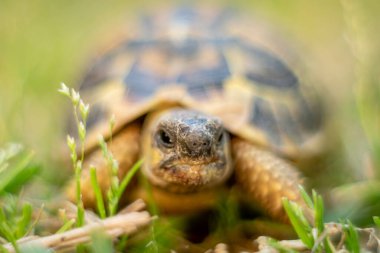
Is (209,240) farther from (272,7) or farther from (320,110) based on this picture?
(272,7)

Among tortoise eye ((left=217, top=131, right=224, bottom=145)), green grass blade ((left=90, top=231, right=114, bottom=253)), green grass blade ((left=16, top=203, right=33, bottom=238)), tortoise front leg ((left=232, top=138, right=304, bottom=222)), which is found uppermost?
tortoise eye ((left=217, top=131, right=224, bottom=145))

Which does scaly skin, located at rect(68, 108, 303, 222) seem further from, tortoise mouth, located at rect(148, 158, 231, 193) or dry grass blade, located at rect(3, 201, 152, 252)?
dry grass blade, located at rect(3, 201, 152, 252)


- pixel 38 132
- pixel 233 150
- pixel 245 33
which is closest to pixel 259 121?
pixel 233 150

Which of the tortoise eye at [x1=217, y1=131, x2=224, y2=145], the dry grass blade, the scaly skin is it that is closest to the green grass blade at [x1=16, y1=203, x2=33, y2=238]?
the dry grass blade

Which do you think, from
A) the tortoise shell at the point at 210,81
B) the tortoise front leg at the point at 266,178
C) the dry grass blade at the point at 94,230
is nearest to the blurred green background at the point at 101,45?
the tortoise shell at the point at 210,81

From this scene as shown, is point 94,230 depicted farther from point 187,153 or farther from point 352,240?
point 352,240

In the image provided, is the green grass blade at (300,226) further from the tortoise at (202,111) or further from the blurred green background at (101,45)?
the blurred green background at (101,45)
